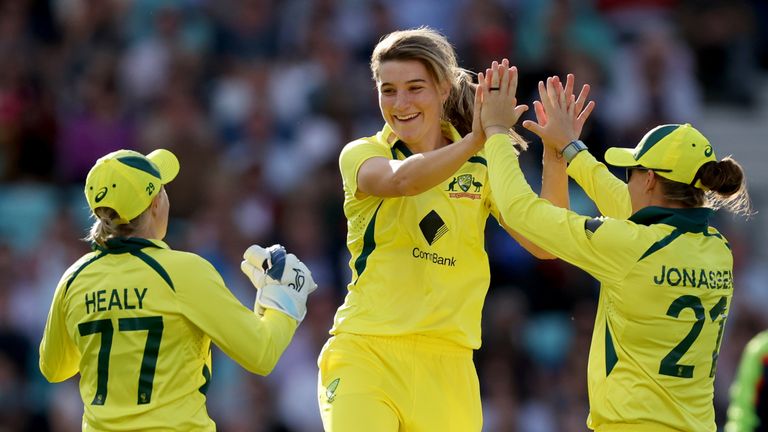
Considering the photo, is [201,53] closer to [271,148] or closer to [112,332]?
[271,148]

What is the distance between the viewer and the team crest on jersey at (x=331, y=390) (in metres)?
5.67

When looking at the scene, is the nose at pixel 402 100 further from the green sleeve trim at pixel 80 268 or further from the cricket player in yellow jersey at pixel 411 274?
Result: the green sleeve trim at pixel 80 268

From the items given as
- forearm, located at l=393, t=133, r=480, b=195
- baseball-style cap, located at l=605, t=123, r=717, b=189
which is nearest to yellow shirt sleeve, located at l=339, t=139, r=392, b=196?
forearm, located at l=393, t=133, r=480, b=195

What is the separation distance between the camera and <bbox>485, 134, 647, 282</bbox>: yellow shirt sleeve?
5.13 m

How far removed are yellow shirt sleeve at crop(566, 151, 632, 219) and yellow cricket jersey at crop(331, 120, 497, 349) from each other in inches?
16.3

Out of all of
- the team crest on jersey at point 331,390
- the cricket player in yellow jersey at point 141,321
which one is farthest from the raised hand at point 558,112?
the cricket player in yellow jersey at point 141,321

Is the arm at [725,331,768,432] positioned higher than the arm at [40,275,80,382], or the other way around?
the arm at [40,275,80,382]

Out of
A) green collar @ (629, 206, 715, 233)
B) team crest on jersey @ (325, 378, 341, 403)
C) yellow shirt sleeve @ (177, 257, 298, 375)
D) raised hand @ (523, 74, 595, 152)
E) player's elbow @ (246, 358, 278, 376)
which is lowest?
team crest on jersey @ (325, 378, 341, 403)

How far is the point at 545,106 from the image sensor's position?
5.72 meters

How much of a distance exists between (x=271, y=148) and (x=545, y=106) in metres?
5.84

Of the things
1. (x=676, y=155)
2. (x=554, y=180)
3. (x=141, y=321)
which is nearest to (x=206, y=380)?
(x=141, y=321)

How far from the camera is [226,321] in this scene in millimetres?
5105

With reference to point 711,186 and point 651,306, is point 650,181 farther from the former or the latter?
point 651,306

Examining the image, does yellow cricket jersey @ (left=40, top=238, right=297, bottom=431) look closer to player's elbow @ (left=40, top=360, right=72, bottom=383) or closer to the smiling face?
player's elbow @ (left=40, top=360, right=72, bottom=383)
